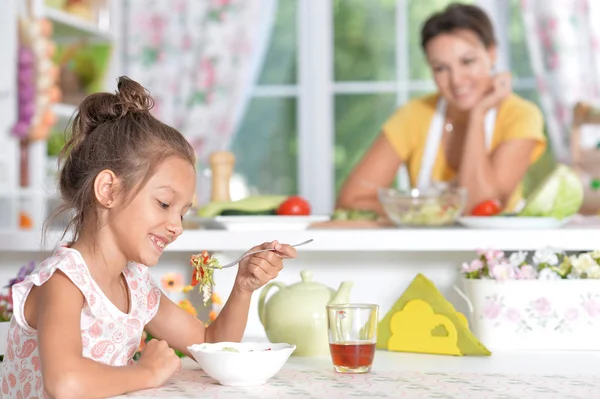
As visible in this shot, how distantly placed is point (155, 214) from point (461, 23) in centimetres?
216

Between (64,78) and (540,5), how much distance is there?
226cm

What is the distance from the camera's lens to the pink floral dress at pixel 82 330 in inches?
55.5

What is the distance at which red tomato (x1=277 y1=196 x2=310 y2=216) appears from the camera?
210 cm

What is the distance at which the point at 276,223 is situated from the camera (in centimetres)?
208

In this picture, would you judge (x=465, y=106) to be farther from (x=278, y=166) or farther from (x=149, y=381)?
(x=149, y=381)

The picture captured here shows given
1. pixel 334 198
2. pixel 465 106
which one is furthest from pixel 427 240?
pixel 334 198

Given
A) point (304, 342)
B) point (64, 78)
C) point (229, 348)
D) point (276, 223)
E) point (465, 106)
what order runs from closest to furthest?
point (229, 348) → point (304, 342) → point (276, 223) → point (465, 106) → point (64, 78)

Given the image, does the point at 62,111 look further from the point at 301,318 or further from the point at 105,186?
the point at 105,186

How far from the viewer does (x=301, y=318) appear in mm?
1734

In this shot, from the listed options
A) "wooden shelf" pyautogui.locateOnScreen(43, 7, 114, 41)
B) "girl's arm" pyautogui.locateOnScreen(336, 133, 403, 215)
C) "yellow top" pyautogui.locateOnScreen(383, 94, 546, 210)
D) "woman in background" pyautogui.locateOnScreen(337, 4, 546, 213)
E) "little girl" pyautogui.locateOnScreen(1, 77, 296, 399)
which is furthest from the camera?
"wooden shelf" pyautogui.locateOnScreen(43, 7, 114, 41)

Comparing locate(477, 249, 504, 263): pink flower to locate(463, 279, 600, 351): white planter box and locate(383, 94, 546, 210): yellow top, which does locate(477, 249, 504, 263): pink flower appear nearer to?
locate(463, 279, 600, 351): white planter box

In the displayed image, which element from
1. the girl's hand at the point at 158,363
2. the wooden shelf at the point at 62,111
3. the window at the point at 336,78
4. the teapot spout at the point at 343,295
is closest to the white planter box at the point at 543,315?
the teapot spout at the point at 343,295

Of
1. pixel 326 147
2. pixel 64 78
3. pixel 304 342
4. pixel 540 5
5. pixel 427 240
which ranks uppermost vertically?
pixel 540 5

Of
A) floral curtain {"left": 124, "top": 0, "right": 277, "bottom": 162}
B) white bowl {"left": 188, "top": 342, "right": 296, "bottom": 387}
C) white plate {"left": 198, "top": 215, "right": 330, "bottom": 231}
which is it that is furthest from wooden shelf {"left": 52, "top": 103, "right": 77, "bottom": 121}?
white bowl {"left": 188, "top": 342, "right": 296, "bottom": 387}
